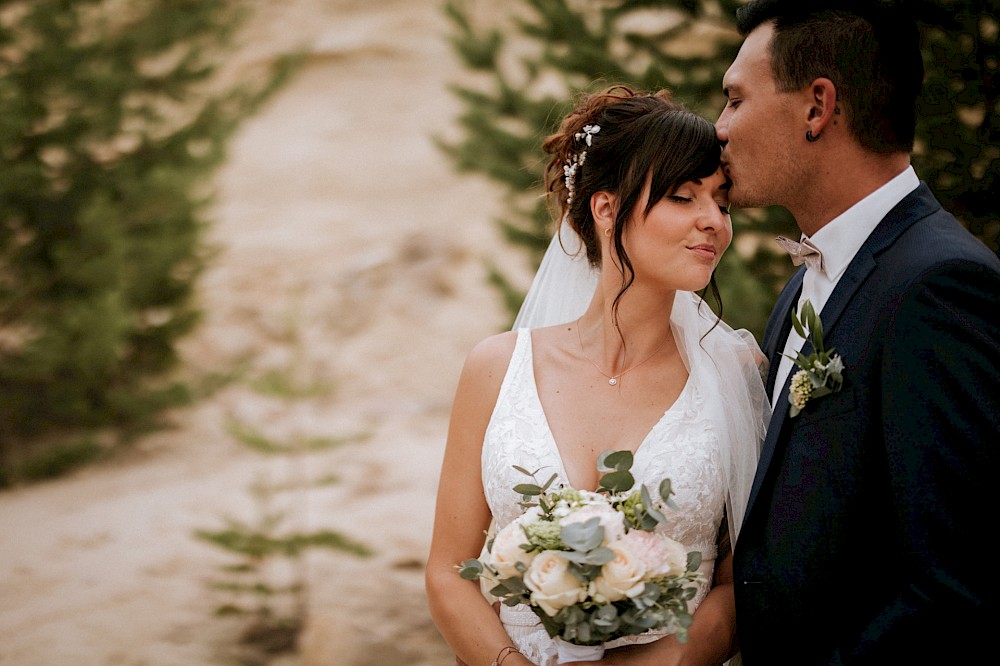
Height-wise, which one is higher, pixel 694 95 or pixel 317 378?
pixel 694 95

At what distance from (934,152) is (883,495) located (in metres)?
2.12

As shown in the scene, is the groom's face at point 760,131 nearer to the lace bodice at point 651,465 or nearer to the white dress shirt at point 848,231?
the white dress shirt at point 848,231

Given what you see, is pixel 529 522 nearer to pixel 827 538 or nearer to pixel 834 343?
pixel 827 538

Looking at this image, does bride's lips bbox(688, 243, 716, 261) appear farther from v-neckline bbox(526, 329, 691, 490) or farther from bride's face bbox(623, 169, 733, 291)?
v-neckline bbox(526, 329, 691, 490)

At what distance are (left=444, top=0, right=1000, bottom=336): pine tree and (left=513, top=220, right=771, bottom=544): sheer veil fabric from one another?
1.29 feet

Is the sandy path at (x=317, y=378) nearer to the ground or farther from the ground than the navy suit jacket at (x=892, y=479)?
nearer to the ground

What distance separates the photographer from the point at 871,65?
7.40ft

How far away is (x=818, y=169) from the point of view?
232 centimetres

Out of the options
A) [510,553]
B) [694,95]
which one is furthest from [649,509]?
[694,95]

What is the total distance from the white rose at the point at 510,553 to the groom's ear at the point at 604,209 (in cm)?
102

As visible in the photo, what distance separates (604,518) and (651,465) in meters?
0.50

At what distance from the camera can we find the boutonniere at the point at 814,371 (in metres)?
2.10

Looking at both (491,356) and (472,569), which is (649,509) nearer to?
(472,569)

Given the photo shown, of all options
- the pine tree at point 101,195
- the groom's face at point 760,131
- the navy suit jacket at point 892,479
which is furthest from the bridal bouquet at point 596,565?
the pine tree at point 101,195
